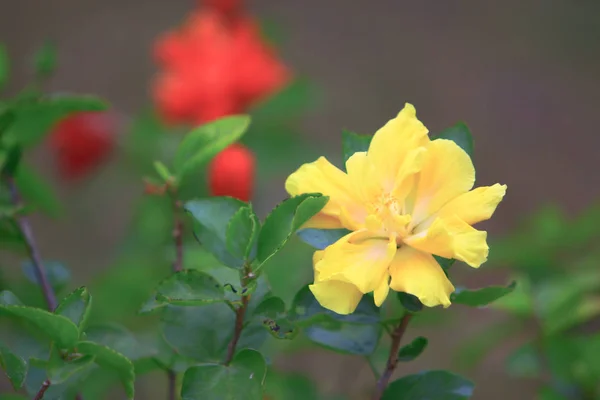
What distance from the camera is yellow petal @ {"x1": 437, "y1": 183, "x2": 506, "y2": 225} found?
0.34 metres

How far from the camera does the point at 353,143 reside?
398mm

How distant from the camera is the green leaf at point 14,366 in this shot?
344mm

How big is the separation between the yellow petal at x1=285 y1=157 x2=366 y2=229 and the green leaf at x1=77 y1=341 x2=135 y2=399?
0.36 ft

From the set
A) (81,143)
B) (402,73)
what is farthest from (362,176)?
(402,73)

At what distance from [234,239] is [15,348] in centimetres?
22

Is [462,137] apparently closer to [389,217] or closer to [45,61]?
[389,217]

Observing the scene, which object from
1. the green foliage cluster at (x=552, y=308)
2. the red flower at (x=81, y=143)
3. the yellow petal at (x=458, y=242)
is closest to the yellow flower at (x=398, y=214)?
the yellow petal at (x=458, y=242)

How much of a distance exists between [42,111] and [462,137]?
300mm

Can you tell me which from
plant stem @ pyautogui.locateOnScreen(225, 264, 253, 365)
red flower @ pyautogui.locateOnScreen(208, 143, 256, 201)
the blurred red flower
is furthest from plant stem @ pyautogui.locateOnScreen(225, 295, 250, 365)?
the blurred red flower

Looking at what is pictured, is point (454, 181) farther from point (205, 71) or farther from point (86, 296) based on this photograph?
point (205, 71)

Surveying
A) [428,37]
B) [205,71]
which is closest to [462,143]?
[205,71]

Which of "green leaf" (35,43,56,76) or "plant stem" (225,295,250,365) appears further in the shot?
"green leaf" (35,43,56,76)

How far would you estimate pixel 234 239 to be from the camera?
368 millimetres

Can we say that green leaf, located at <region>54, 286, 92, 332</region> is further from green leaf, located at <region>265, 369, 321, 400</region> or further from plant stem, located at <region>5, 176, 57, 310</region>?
green leaf, located at <region>265, 369, 321, 400</region>
